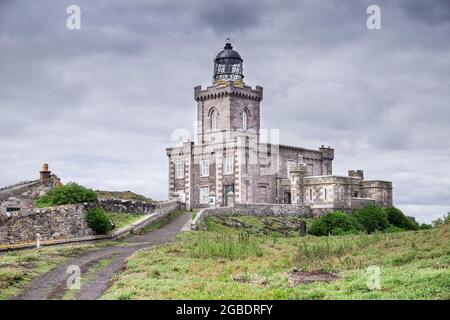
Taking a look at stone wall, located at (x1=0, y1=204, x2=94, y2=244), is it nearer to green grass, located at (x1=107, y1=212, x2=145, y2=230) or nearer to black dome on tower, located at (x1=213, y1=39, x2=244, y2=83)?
green grass, located at (x1=107, y1=212, x2=145, y2=230)

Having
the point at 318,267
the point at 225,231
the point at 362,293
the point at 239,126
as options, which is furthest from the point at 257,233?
the point at 362,293

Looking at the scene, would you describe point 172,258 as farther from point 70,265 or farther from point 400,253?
point 400,253

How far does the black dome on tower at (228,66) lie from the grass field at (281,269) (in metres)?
33.0

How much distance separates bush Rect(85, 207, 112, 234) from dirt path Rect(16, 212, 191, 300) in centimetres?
132

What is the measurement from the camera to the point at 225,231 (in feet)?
152

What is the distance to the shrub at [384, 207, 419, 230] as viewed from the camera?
57531mm

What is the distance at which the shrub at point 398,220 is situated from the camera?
57531 millimetres

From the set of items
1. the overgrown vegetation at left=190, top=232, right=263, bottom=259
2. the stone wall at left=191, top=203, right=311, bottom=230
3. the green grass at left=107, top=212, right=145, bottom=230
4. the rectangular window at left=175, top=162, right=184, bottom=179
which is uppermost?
the rectangular window at left=175, top=162, right=184, bottom=179

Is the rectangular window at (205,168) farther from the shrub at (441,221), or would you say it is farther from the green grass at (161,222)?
the shrub at (441,221)

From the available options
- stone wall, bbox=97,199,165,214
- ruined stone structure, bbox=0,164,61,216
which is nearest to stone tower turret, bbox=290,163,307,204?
stone wall, bbox=97,199,165,214

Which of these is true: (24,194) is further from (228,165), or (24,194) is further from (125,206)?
(228,165)

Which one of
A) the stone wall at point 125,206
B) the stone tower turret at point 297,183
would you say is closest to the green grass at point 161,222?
the stone wall at point 125,206

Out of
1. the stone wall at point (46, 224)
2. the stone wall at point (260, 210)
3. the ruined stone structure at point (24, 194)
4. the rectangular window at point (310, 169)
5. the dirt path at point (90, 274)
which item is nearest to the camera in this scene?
the dirt path at point (90, 274)

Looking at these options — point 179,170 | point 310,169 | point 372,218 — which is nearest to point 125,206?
point 179,170
